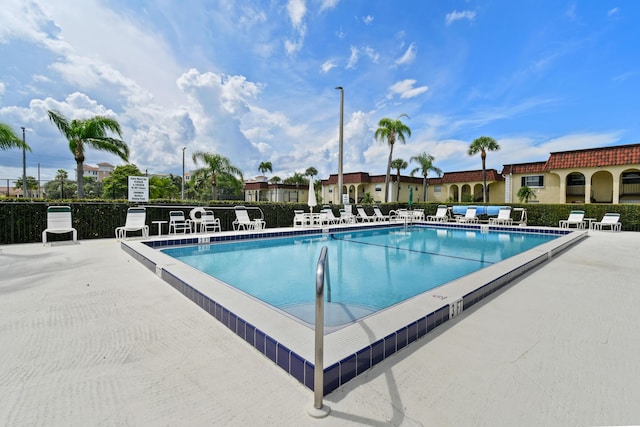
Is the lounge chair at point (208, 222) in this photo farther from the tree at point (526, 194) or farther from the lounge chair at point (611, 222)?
the tree at point (526, 194)

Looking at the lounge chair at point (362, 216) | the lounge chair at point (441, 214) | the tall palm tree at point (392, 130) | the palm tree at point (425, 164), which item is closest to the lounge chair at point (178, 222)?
the lounge chair at point (362, 216)

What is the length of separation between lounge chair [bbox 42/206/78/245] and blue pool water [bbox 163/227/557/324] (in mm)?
2924

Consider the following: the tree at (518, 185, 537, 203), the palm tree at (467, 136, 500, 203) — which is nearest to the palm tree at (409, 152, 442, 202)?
the palm tree at (467, 136, 500, 203)

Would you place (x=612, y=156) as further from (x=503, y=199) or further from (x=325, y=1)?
(x=325, y=1)

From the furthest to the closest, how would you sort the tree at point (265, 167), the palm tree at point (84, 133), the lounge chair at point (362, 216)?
the tree at point (265, 167) < the lounge chair at point (362, 216) < the palm tree at point (84, 133)

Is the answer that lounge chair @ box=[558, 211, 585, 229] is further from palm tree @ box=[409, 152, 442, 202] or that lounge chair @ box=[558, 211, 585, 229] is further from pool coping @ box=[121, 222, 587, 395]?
palm tree @ box=[409, 152, 442, 202]

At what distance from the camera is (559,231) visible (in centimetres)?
1080

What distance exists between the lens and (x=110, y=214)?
8883 mm

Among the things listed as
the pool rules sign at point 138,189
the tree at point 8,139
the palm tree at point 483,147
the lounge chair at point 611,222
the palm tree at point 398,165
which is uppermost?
the palm tree at point 483,147

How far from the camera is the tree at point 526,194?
75.3ft

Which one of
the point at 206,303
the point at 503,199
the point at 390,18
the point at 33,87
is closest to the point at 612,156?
the point at 503,199

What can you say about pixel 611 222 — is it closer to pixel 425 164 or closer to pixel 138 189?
pixel 138 189

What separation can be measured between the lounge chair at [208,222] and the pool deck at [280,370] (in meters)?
6.43

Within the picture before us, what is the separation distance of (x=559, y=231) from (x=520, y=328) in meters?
10.7
